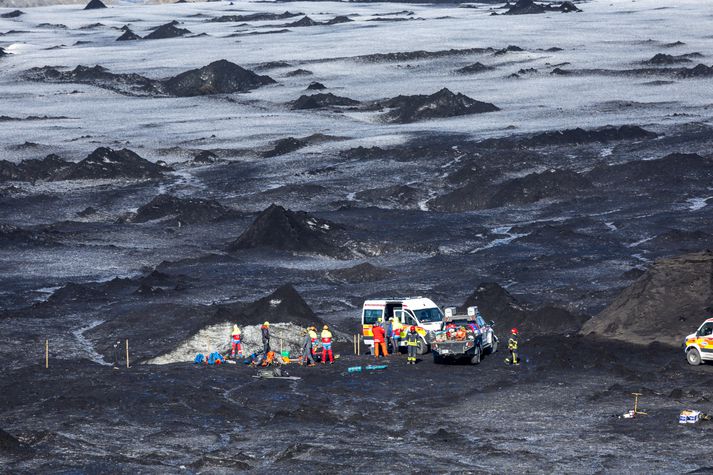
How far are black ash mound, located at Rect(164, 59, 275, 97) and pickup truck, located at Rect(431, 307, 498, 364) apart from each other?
4875 inches

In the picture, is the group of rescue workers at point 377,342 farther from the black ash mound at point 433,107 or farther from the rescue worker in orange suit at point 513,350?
the black ash mound at point 433,107

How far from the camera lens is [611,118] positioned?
5064 inches

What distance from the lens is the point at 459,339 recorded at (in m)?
40.0

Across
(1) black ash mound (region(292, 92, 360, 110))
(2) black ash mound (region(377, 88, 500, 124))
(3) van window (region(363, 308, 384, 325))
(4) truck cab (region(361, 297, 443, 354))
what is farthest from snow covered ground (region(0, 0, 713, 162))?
(4) truck cab (region(361, 297, 443, 354))

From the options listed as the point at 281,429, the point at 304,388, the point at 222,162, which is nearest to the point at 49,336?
the point at 304,388


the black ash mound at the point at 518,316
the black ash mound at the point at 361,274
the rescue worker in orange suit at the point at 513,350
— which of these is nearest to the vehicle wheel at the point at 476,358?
the rescue worker in orange suit at the point at 513,350

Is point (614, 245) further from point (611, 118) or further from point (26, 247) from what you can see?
point (611, 118)

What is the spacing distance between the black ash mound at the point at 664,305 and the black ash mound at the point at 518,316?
2.79 meters

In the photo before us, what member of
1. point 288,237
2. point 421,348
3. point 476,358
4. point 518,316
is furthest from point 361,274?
point 476,358

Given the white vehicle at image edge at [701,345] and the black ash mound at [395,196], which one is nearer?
the white vehicle at image edge at [701,345]

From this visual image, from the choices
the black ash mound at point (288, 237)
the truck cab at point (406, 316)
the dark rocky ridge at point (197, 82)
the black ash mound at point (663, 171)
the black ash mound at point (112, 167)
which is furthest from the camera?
the dark rocky ridge at point (197, 82)

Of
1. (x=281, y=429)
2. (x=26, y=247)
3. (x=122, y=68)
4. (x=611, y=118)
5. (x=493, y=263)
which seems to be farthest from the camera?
(x=122, y=68)

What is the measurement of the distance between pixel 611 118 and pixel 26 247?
222ft

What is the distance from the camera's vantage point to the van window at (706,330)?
38.5 m
